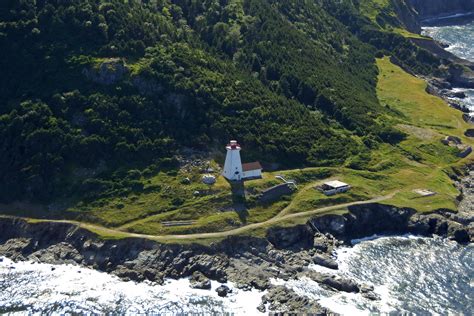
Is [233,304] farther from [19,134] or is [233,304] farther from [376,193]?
[19,134]

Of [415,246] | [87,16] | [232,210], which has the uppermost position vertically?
[87,16]

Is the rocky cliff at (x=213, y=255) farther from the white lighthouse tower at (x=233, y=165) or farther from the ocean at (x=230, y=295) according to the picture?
the white lighthouse tower at (x=233, y=165)

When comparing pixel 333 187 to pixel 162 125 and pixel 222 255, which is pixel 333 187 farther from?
pixel 162 125

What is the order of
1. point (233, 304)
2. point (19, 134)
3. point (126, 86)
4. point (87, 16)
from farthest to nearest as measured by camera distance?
1. point (87, 16)
2. point (126, 86)
3. point (19, 134)
4. point (233, 304)

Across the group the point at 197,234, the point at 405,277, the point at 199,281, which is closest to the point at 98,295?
the point at 199,281

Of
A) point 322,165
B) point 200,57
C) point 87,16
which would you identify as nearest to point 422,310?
point 322,165

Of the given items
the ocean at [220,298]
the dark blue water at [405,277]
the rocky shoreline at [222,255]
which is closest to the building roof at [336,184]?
the rocky shoreline at [222,255]

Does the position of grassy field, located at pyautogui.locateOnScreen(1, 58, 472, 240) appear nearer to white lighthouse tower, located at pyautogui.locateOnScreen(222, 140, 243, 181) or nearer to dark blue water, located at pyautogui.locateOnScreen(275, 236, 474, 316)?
white lighthouse tower, located at pyautogui.locateOnScreen(222, 140, 243, 181)
